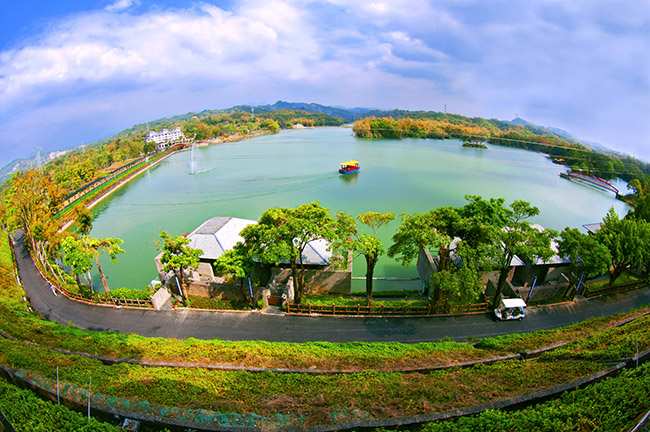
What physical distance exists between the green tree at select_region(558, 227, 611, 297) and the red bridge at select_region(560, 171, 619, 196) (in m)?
40.6

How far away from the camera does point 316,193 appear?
116 feet

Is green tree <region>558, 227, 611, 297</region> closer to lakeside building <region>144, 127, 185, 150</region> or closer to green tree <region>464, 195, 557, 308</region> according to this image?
green tree <region>464, 195, 557, 308</region>

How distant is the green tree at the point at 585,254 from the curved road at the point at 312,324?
5.09 ft

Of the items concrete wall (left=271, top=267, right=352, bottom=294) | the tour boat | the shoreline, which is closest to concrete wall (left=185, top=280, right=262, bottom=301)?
concrete wall (left=271, top=267, right=352, bottom=294)

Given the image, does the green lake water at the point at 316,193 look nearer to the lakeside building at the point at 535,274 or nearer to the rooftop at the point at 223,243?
the rooftop at the point at 223,243

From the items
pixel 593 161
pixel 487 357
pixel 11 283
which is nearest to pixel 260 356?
pixel 487 357

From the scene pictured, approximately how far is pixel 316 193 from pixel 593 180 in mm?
45607

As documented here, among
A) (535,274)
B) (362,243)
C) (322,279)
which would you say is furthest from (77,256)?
(535,274)

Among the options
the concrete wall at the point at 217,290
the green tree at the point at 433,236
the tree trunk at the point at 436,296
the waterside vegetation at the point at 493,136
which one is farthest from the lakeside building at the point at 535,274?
the waterside vegetation at the point at 493,136

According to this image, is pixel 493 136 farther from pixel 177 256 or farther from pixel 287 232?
pixel 177 256

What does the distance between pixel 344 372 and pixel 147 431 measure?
4416 mm

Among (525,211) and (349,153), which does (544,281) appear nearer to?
(525,211)

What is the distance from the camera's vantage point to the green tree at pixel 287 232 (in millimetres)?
11117

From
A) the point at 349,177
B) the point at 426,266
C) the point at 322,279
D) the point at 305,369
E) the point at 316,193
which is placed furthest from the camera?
the point at 349,177
